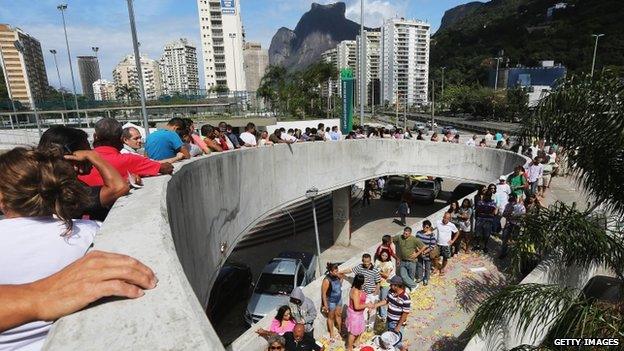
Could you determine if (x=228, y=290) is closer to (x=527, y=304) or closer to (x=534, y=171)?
(x=527, y=304)

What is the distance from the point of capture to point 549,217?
5.49 metres

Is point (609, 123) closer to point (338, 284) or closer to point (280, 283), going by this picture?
point (338, 284)

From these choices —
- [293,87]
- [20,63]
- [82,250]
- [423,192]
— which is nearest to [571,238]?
[82,250]

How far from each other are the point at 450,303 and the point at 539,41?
4327 inches

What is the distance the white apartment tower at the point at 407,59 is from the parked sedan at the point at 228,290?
Result: 138685 mm

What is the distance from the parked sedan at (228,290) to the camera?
487 inches

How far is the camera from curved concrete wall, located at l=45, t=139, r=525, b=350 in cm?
128

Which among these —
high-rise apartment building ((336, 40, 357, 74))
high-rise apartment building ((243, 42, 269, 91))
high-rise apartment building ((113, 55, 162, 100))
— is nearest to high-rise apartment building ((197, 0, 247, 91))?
high-rise apartment building ((243, 42, 269, 91))

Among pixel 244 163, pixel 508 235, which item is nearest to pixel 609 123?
pixel 508 235

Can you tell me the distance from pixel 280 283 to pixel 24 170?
10.4 m

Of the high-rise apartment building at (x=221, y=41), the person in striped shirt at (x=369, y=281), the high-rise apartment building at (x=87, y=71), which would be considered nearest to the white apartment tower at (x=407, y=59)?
the high-rise apartment building at (x=221, y=41)

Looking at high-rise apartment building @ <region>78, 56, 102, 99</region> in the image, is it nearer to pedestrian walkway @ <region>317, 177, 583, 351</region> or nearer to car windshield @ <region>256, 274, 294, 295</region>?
car windshield @ <region>256, 274, 294, 295</region>

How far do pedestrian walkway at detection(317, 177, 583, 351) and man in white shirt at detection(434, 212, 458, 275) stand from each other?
37 centimetres

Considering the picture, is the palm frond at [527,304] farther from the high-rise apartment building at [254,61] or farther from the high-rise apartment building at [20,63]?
the high-rise apartment building at [20,63]
